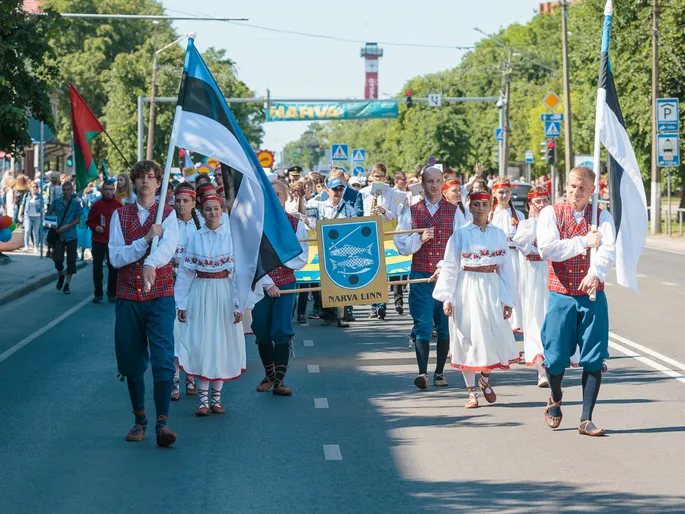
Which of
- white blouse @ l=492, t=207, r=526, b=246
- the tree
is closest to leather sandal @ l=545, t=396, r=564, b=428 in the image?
white blouse @ l=492, t=207, r=526, b=246

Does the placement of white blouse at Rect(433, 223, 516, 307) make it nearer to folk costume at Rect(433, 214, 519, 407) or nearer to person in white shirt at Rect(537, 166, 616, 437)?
folk costume at Rect(433, 214, 519, 407)

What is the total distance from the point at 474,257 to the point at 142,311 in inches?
114

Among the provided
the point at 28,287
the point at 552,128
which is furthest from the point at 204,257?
the point at 552,128

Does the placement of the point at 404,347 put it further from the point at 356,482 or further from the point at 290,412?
the point at 356,482

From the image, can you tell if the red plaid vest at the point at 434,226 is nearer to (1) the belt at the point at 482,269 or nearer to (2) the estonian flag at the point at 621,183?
(1) the belt at the point at 482,269

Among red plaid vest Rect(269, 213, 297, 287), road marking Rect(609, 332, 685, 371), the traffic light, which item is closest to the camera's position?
red plaid vest Rect(269, 213, 297, 287)

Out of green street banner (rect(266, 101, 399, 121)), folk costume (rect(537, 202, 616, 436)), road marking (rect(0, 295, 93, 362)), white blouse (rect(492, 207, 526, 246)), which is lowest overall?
road marking (rect(0, 295, 93, 362))

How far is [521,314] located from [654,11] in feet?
103

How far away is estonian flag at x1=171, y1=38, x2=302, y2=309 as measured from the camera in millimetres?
9109

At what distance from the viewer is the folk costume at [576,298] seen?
29.3 feet

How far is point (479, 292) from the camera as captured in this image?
33.9 feet

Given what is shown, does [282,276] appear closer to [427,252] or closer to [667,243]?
[427,252]

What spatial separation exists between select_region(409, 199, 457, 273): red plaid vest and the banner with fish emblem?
26.4 inches

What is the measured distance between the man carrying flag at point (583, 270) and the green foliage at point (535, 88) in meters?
34.9
